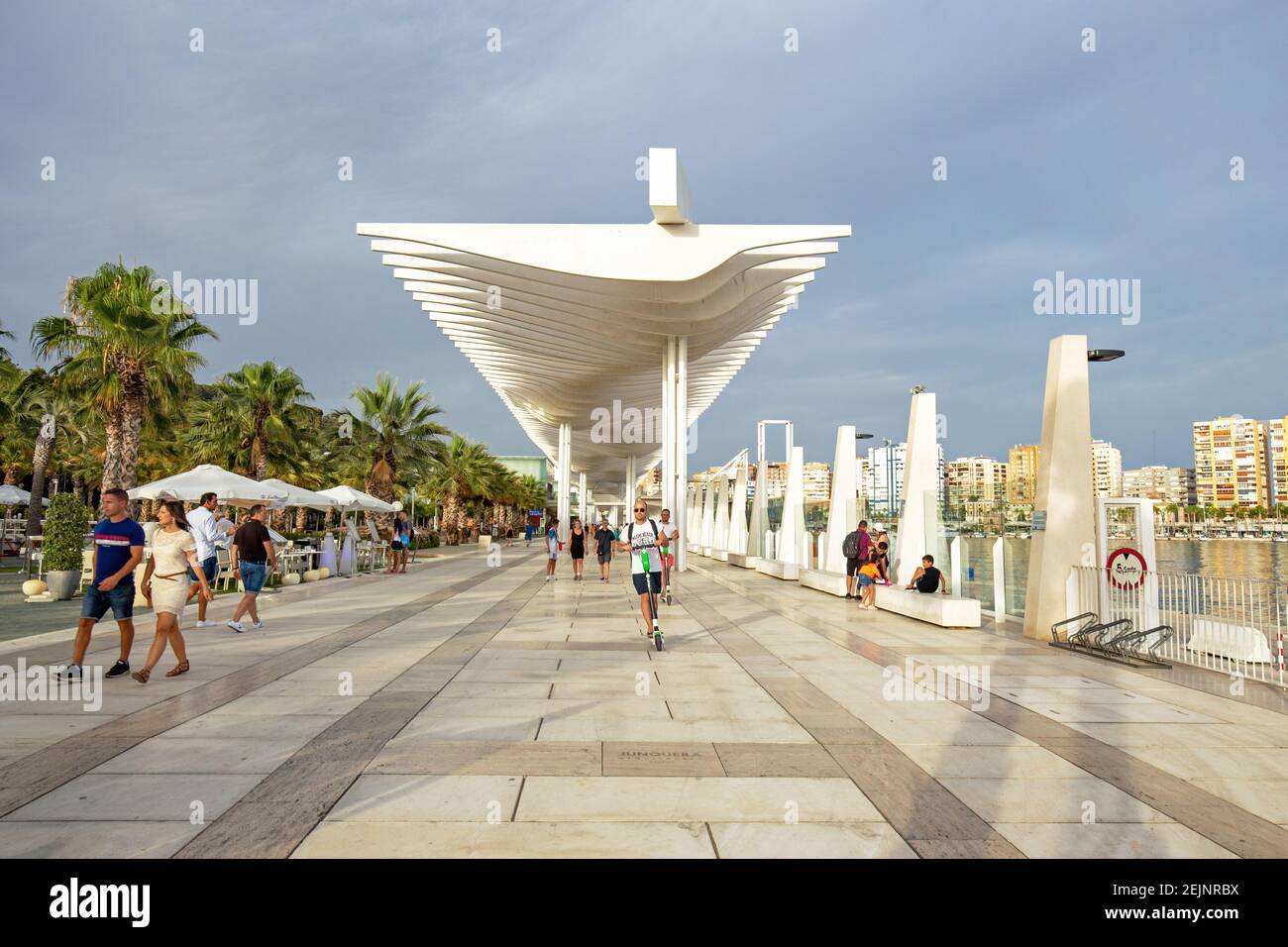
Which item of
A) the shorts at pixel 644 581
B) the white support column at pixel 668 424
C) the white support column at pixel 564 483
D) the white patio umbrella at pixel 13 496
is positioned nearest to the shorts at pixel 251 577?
the shorts at pixel 644 581

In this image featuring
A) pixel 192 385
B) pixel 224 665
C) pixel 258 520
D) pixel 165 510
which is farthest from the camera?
pixel 192 385

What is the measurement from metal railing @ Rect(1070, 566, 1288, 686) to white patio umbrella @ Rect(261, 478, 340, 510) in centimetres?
1634

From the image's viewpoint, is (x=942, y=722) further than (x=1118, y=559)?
No

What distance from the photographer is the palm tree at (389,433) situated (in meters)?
33.3

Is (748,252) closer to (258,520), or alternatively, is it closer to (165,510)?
(258,520)

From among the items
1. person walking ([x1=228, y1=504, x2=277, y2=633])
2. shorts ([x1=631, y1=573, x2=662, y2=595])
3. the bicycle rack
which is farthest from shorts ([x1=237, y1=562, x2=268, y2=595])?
the bicycle rack

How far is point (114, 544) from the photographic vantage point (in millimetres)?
7105

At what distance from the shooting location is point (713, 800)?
164 inches

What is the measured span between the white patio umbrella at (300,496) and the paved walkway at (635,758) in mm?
10738

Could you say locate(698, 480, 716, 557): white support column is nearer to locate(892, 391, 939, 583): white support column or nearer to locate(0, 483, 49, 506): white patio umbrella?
locate(892, 391, 939, 583): white support column

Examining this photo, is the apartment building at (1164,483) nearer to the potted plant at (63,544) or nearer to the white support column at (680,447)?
A: the white support column at (680,447)

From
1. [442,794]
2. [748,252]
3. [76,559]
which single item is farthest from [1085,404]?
[76,559]
